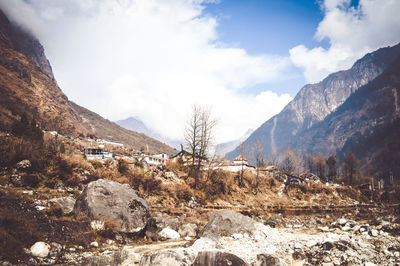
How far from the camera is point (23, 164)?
14.8 meters

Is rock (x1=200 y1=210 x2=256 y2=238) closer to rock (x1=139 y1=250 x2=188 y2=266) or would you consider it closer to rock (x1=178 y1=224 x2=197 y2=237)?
rock (x1=178 y1=224 x2=197 y2=237)

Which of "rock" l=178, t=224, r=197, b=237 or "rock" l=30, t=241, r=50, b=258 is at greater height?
"rock" l=30, t=241, r=50, b=258

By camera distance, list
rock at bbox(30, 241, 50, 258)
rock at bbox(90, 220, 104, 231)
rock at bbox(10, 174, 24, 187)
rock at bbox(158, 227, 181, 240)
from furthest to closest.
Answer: rock at bbox(10, 174, 24, 187) < rock at bbox(158, 227, 181, 240) < rock at bbox(90, 220, 104, 231) < rock at bbox(30, 241, 50, 258)

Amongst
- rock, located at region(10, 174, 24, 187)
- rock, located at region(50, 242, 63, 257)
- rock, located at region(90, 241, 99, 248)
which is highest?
rock, located at region(10, 174, 24, 187)

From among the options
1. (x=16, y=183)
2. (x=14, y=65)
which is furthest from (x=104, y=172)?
(x=14, y=65)

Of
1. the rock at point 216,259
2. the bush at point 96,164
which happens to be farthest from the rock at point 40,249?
the bush at point 96,164

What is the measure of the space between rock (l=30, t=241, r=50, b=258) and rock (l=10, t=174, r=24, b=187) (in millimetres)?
8517

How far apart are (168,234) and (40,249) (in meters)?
6.20

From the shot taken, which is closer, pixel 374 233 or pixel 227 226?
pixel 374 233

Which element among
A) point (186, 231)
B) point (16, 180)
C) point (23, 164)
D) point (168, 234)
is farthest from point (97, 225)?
point (23, 164)

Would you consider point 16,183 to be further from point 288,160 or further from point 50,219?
point 288,160

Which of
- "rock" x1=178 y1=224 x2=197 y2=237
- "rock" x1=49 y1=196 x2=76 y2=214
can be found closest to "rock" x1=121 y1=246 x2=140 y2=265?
"rock" x1=49 y1=196 x2=76 y2=214

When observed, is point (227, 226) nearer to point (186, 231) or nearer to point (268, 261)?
point (186, 231)

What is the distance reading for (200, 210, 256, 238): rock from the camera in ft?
39.7
